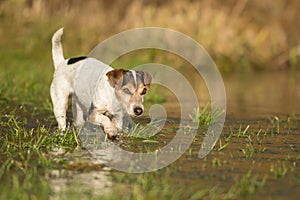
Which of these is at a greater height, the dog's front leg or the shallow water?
the dog's front leg

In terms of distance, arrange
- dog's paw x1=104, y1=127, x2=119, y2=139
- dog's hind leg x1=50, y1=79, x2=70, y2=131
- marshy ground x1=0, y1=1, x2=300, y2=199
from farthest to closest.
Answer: dog's hind leg x1=50, y1=79, x2=70, y2=131, dog's paw x1=104, y1=127, x2=119, y2=139, marshy ground x1=0, y1=1, x2=300, y2=199

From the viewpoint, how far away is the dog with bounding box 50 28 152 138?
6402mm

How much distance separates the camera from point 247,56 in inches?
704

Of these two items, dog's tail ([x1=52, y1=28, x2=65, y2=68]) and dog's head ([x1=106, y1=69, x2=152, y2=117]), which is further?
dog's tail ([x1=52, y1=28, x2=65, y2=68])

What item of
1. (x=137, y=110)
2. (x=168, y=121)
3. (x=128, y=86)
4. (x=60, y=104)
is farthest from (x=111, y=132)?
(x=168, y=121)

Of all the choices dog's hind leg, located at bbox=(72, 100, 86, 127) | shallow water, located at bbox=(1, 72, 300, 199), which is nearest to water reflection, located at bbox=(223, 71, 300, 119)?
shallow water, located at bbox=(1, 72, 300, 199)

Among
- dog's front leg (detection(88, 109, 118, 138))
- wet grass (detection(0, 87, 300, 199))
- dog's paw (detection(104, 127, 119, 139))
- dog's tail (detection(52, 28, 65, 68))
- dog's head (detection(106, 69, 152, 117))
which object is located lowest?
wet grass (detection(0, 87, 300, 199))

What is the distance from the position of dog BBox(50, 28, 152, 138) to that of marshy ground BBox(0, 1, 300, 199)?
0.92 ft

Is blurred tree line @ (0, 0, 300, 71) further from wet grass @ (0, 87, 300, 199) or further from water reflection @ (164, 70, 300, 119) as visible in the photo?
wet grass @ (0, 87, 300, 199)

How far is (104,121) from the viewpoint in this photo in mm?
6508

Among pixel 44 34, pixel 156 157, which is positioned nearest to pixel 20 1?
pixel 44 34

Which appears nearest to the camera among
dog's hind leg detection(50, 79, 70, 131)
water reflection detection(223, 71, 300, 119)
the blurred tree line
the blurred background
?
dog's hind leg detection(50, 79, 70, 131)

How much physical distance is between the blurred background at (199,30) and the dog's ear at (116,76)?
5982mm

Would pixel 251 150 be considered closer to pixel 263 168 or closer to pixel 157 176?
pixel 263 168
